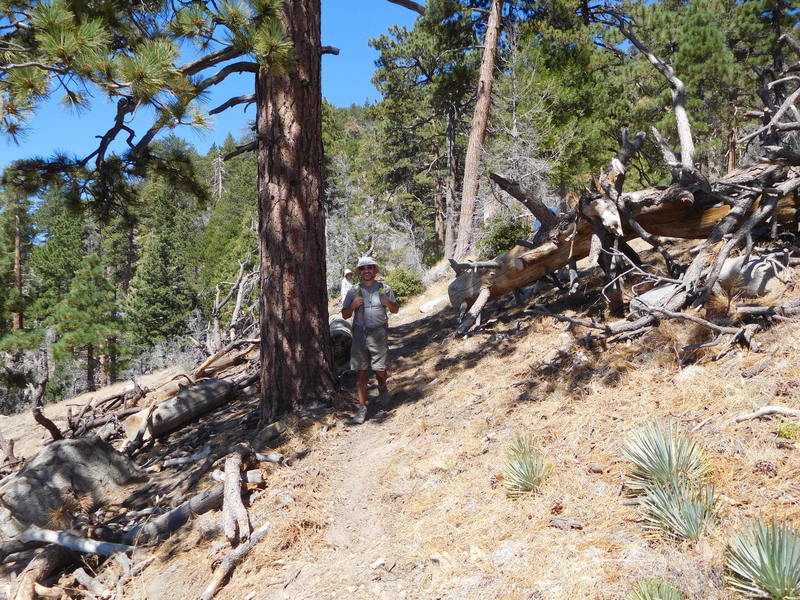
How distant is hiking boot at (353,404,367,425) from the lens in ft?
17.9

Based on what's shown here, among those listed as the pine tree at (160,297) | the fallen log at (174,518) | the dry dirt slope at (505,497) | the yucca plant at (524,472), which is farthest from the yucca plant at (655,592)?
the pine tree at (160,297)

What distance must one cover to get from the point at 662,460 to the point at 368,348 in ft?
11.1

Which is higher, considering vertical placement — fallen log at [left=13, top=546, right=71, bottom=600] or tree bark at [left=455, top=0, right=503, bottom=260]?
tree bark at [left=455, top=0, right=503, bottom=260]

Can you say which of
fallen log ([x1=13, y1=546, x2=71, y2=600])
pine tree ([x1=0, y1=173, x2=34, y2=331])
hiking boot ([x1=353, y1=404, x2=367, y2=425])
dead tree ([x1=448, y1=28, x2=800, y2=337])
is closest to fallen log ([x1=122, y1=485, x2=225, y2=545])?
fallen log ([x1=13, y1=546, x2=71, y2=600])

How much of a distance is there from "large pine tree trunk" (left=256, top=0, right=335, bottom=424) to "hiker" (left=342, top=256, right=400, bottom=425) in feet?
1.23

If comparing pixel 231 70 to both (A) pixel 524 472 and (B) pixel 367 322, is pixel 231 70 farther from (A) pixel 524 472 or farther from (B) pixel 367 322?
(A) pixel 524 472

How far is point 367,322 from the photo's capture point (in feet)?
18.5

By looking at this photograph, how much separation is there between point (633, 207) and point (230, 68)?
4472 mm

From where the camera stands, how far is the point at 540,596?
246 centimetres

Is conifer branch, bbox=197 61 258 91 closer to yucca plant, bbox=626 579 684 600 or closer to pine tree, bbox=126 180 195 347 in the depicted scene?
yucca plant, bbox=626 579 684 600

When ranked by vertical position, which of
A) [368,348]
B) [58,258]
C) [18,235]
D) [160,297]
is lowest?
[368,348]

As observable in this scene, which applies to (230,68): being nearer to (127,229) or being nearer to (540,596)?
(127,229)

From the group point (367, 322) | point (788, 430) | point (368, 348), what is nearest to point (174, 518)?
point (368, 348)

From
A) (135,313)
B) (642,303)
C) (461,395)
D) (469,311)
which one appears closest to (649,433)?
(642,303)
